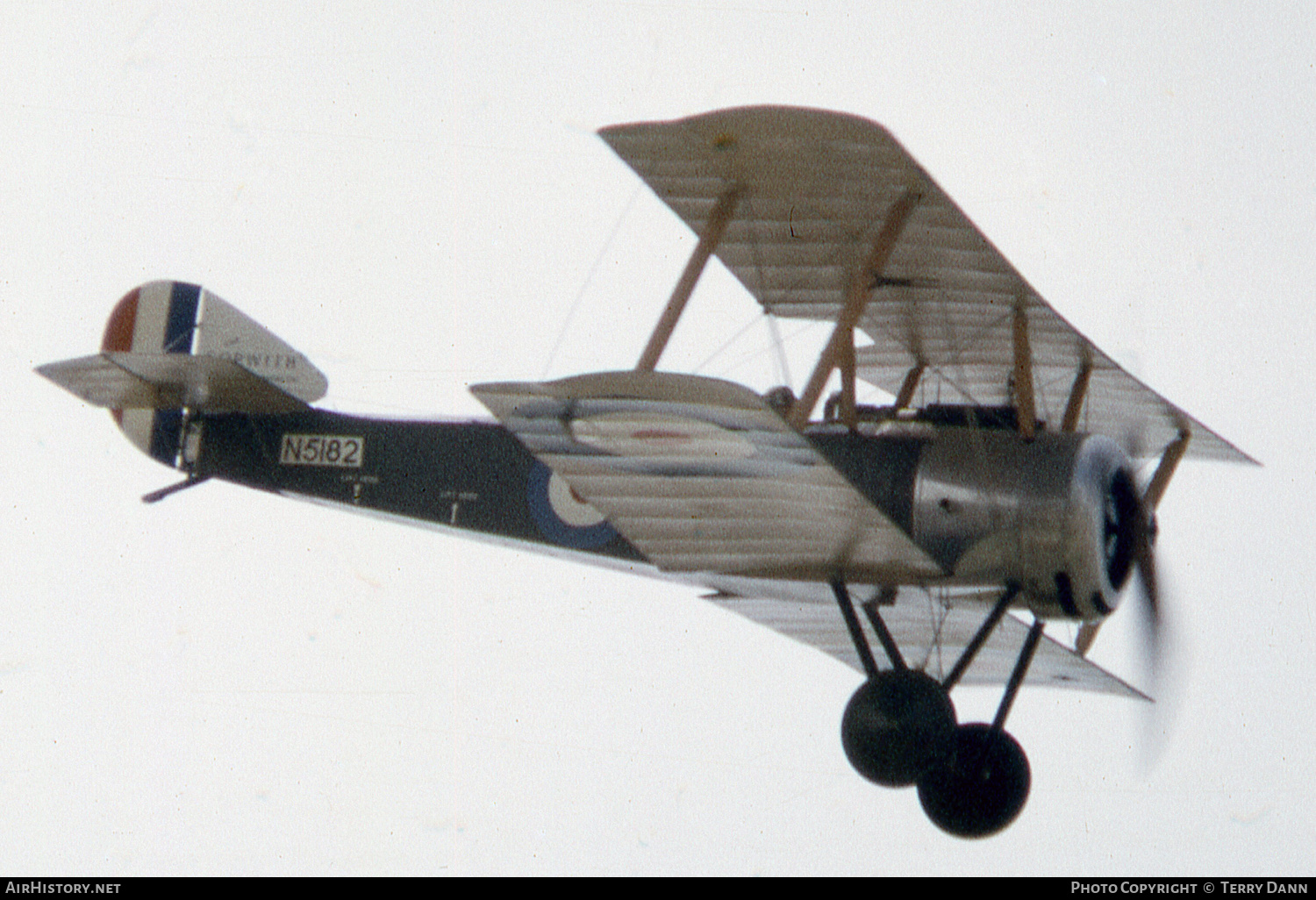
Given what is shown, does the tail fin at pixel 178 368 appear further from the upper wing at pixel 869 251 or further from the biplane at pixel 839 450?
the upper wing at pixel 869 251

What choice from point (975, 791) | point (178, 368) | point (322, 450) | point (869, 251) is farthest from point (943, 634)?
point (178, 368)

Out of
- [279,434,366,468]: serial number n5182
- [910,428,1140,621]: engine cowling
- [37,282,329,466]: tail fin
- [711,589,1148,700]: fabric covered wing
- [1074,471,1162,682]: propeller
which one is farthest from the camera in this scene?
[279,434,366,468]: serial number n5182

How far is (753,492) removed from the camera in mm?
4598

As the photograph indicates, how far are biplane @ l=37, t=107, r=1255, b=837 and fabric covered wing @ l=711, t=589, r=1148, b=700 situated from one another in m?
0.03

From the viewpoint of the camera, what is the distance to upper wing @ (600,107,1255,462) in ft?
14.3

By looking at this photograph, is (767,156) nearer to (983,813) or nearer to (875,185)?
(875,185)

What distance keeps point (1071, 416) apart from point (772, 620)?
6.83 feet

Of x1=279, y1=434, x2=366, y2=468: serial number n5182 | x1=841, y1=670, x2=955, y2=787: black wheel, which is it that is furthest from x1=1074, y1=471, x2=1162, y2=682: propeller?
x1=279, y1=434, x2=366, y2=468: serial number n5182

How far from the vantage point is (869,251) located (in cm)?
508

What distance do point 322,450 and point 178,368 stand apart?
2.56 feet

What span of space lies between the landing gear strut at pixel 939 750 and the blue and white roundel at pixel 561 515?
1.55 m

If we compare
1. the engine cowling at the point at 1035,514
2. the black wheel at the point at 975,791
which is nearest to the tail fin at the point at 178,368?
the engine cowling at the point at 1035,514

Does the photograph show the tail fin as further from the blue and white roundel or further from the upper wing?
the upper wing

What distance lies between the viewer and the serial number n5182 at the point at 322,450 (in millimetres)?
6688
